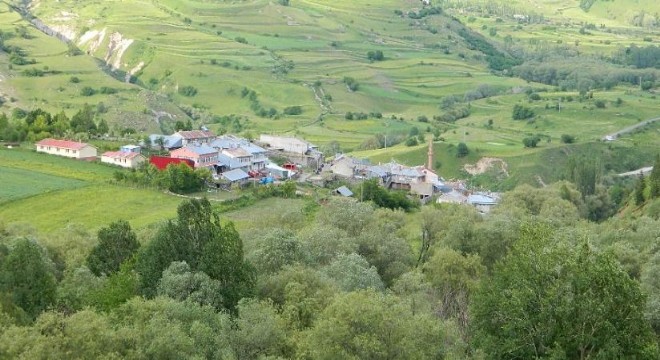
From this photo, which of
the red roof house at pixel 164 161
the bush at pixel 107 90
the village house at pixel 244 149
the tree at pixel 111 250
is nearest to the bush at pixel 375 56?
the bush at pixel 107 90

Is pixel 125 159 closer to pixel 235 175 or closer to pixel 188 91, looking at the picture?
pixel 235 175

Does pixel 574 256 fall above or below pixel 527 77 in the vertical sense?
above

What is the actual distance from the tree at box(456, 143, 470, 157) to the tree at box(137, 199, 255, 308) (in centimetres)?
7337

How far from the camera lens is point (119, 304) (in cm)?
2867

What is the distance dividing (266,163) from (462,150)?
109 feet

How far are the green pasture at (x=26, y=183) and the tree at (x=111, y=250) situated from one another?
906 inches

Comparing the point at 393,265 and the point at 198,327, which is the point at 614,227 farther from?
the point at 198,327

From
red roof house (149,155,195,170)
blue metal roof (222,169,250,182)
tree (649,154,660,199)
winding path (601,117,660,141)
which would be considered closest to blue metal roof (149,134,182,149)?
red roof house (149,155,195,170)

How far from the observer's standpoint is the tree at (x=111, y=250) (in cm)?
3581

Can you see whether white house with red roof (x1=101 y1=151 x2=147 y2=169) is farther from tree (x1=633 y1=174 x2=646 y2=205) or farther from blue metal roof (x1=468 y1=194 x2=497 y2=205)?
tree (x1=633 y1=174 x2=646 y2=205)

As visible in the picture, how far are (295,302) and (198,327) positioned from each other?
550cm

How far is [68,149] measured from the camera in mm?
71062

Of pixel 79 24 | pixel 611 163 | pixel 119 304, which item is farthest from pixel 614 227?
pixel 79 24

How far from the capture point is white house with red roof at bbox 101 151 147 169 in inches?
2736
